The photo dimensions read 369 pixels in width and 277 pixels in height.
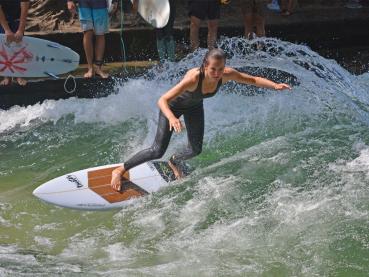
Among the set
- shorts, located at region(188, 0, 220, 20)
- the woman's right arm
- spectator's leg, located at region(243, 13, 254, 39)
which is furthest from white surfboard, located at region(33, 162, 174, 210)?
spectator's leg, located at region(243, 13, 254, 39)

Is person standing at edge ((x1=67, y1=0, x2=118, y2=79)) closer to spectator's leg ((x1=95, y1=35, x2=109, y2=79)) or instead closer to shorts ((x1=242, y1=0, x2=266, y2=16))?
spectator's leg ((x1=95, y1=35, x2=109, y2=79))

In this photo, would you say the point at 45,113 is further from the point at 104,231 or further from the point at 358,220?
the point at 358,220

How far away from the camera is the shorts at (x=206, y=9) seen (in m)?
10.3

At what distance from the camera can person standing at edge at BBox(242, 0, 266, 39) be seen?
10.7 meters

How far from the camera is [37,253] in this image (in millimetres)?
6320

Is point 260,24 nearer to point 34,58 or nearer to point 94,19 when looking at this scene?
point 94,19

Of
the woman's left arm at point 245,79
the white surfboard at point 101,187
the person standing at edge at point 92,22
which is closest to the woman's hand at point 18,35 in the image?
the person standing at edge at point 92,22

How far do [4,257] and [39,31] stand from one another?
6.19 meters

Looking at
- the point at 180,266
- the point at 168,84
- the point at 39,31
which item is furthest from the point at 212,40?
the point at 180,266

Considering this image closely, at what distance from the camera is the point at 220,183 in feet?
24.7

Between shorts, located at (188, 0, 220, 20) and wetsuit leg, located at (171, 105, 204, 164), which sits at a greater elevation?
shorts, located at (188, 0, 220, 20)

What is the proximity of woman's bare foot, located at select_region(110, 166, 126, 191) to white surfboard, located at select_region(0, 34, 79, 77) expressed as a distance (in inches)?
131

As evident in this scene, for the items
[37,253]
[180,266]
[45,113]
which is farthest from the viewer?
[45,113]

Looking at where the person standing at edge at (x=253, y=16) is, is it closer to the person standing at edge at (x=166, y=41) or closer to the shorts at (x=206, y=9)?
the shorts at (x=206, y=9)
